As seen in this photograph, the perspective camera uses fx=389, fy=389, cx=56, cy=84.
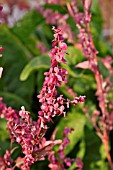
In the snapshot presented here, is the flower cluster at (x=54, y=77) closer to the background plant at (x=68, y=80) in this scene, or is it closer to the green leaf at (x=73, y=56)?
the background plant at (x=68, y=80)

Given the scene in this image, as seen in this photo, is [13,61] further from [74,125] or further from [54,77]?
[54,77]

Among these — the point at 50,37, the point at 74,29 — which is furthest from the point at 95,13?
the point at 50,37

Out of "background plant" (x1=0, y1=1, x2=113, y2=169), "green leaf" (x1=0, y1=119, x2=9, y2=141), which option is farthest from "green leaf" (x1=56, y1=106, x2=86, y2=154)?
"green leaf" (x1=0, y1=119, x2=9, y2=141)

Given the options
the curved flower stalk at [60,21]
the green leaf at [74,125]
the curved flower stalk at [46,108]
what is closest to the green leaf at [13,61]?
the curved flower stalk at [60,21]

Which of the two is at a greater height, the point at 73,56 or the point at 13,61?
the point at 13,61

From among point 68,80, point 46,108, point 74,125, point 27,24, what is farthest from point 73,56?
point 46,108
